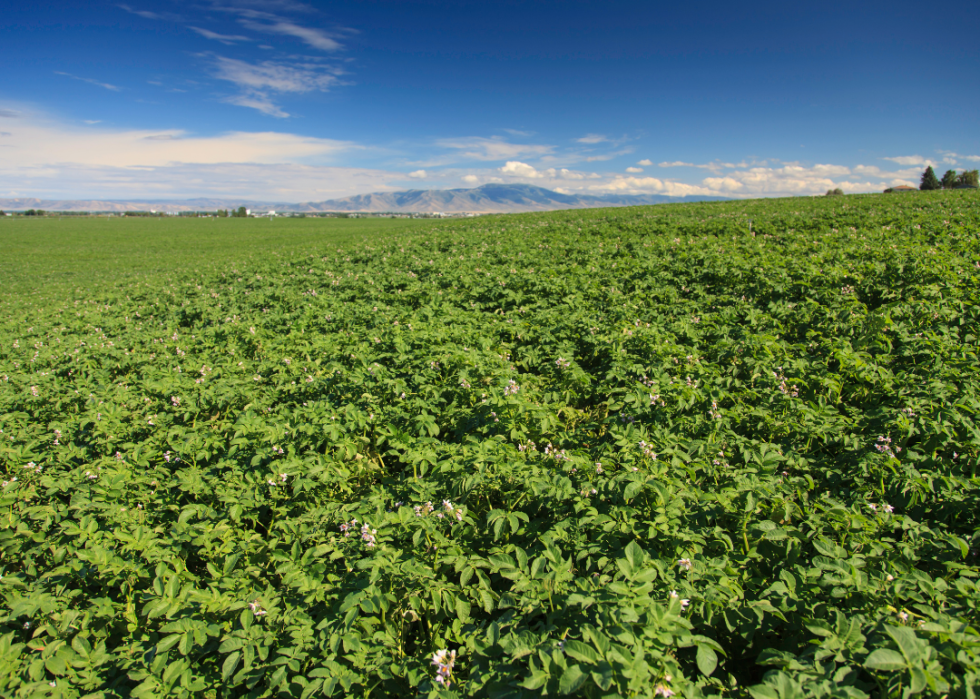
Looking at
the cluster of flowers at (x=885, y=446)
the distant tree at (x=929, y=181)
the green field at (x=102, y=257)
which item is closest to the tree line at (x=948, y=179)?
the distant tree at (x=929, y=181)

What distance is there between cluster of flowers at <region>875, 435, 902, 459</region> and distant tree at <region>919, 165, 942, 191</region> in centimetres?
9416

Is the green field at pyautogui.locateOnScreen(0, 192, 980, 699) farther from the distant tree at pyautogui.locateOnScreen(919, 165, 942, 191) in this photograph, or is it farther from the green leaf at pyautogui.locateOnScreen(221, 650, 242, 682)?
the distant tree at pyautogui.locateOnScreen(919, 165, 942, 191)

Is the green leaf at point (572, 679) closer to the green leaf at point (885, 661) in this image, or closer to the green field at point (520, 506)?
the green field at point (520, 506)

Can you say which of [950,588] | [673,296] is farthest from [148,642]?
[673,296]

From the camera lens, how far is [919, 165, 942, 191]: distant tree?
67.4 metres

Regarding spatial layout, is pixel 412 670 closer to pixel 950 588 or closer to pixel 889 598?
pixel 889 598

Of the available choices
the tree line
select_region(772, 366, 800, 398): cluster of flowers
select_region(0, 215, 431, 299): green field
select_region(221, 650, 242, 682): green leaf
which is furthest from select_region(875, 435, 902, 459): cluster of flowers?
the tree line

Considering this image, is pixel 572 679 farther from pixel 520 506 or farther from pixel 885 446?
pixel 885 446

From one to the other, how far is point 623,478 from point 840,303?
6555 millimetres

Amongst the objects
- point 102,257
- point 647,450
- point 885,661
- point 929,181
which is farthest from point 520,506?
point 929,181

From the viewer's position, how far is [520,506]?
3770mm

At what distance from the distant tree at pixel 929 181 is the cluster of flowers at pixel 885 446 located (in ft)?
309

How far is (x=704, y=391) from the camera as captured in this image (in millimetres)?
4773

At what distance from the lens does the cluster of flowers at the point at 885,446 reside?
3.63 metres
